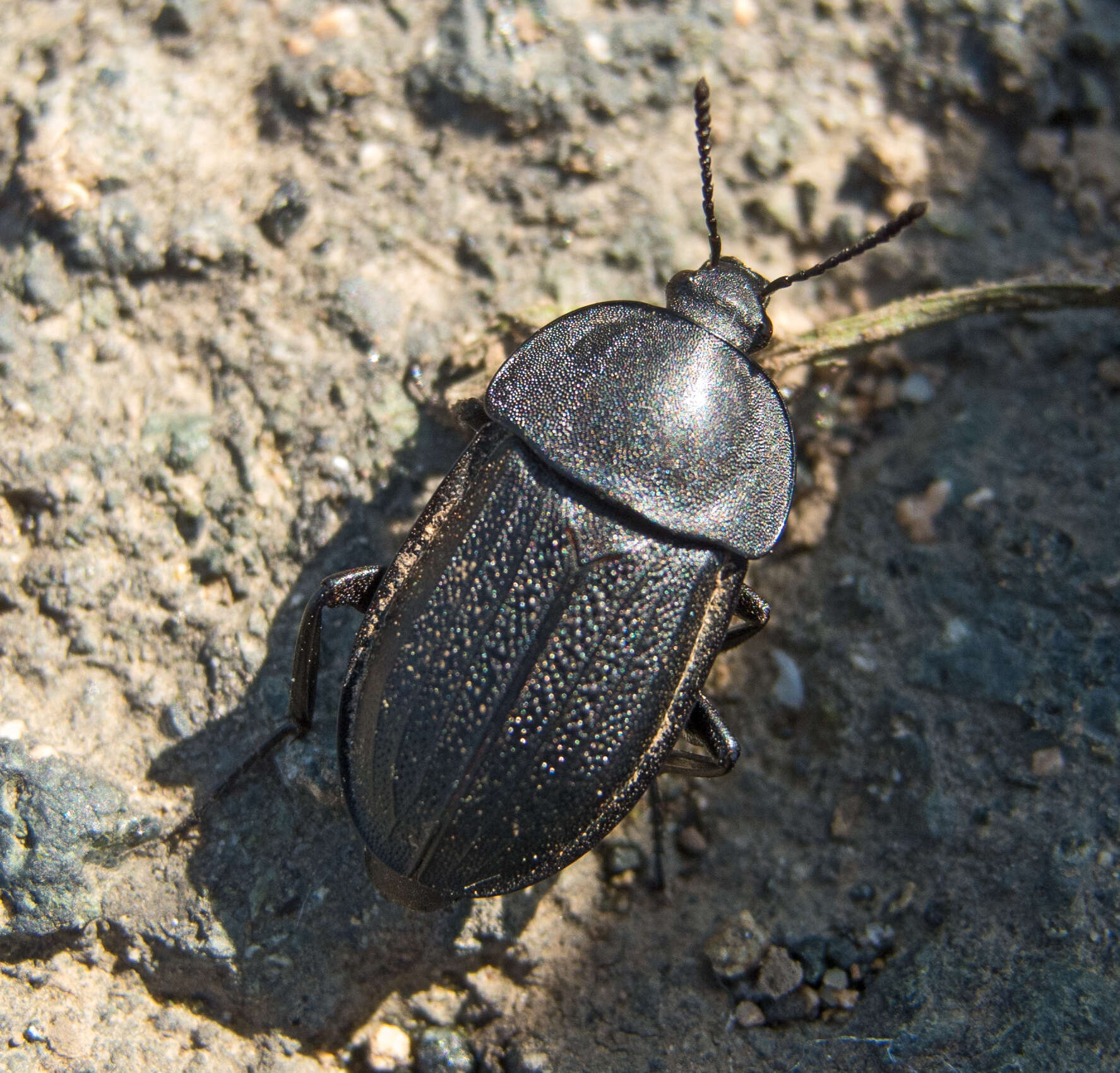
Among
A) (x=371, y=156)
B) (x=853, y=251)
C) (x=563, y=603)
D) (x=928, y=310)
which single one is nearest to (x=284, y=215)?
(x=371, y=156)

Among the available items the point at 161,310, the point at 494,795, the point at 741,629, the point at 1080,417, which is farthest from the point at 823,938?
the point at 161,310

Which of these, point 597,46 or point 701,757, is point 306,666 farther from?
point 597,46

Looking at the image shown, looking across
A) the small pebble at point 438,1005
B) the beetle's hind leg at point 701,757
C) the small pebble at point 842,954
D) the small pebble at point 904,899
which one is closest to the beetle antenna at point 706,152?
the beetle's hind leg at point 701,757

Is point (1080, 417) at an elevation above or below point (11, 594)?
below

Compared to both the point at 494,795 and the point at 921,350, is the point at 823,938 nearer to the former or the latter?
the point at 494,795

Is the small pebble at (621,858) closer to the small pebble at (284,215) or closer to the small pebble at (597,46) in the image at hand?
the small pebble at (284,215)

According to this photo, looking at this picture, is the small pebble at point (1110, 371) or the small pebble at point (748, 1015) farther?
the small pebble at point (1110, 371)
